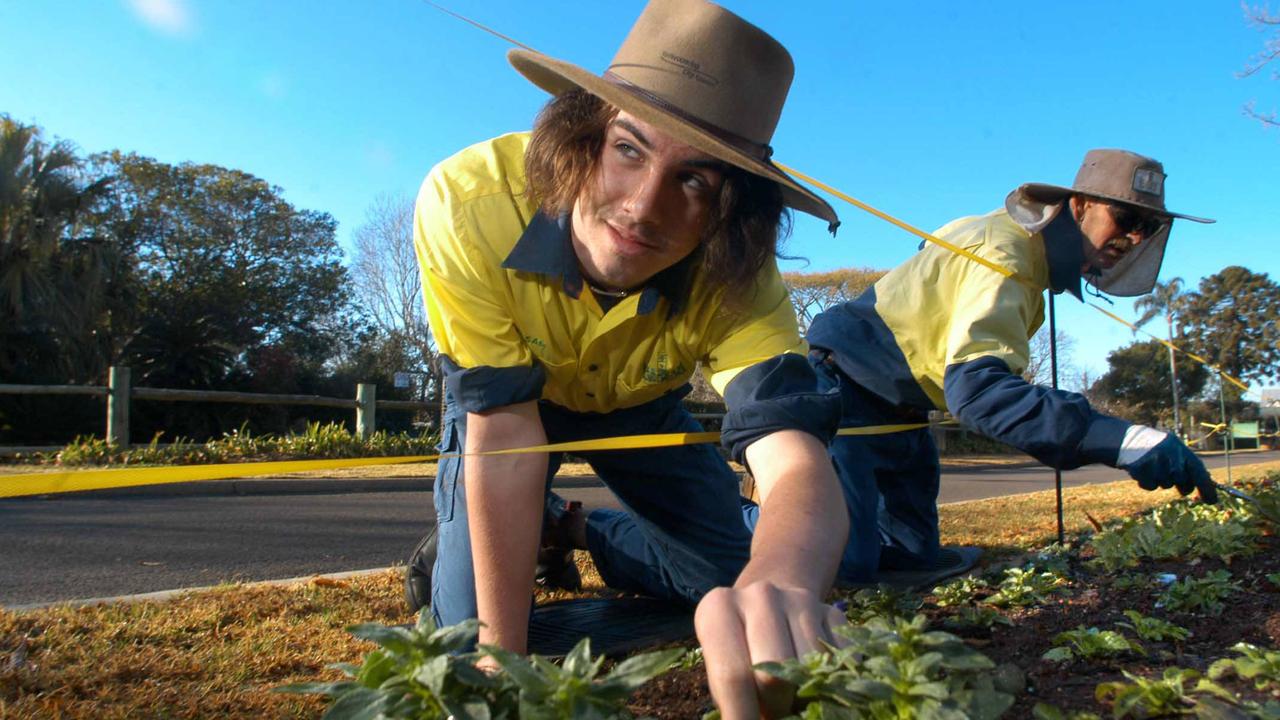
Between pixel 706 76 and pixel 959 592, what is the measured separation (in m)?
1.61

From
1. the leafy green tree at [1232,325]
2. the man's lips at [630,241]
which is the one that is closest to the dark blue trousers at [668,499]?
the man's lips at [630,241]

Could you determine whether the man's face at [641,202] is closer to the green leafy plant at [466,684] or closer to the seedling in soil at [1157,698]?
the green leafy plant at [466,684]

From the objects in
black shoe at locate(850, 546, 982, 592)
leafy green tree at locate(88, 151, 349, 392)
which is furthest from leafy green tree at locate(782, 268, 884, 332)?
black shoe at locate(850, 546, 982, 592)

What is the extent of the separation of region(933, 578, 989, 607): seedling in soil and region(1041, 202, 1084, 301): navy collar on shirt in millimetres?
1361

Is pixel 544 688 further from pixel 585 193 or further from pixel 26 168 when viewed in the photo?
pixel 26 168

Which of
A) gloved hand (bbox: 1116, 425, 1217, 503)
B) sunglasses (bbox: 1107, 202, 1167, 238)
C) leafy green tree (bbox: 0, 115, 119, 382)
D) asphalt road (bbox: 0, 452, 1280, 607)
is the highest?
leafy green tree (bbox: 0, 115, 119, 382)

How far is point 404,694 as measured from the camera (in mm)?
1016

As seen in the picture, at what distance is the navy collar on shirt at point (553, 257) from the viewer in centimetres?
212

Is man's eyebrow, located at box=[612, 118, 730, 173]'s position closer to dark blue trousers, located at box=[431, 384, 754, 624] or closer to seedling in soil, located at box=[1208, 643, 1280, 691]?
dark blue trousers, located at box=[431, 384, 754, 624]

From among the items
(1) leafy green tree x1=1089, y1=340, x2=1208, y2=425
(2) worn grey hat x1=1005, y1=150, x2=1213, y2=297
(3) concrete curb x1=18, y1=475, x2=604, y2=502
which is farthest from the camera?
(1) leafy green tree x1=1089, y1=340, x2=1208, y2=425

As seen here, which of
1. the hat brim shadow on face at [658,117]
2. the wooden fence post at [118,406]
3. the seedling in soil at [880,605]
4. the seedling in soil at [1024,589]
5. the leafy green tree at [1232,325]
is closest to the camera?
the hat brim shadow on face at [658,117]

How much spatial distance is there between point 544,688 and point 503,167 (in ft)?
5.59

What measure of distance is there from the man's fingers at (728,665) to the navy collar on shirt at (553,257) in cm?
123

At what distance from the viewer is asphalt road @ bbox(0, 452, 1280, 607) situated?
3.68 meters
